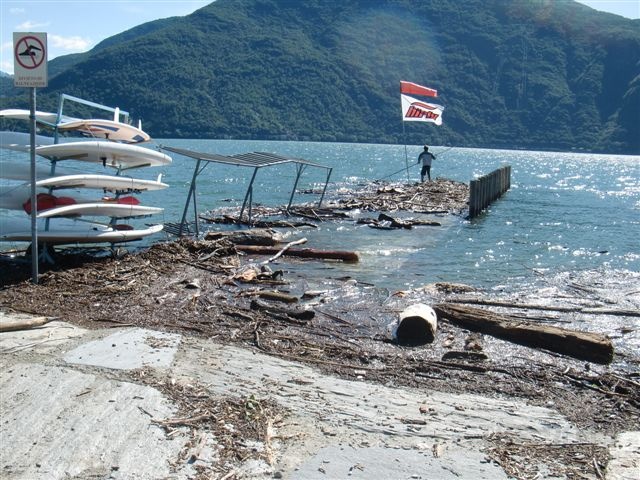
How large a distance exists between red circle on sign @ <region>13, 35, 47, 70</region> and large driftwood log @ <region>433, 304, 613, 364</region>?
24.0 feet

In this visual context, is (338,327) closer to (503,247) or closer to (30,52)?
(30,52)

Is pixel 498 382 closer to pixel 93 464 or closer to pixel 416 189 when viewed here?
pixel 93 464

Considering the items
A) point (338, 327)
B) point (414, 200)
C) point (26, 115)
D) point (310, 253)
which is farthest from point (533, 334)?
point (414, 200)

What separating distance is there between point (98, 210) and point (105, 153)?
163cm

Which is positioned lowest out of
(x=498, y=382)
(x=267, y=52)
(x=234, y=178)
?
(x=234, y=178)

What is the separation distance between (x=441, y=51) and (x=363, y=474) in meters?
196

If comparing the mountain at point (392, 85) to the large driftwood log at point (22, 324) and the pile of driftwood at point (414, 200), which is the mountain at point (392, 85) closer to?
the pile of driftwood at point (414, 200)

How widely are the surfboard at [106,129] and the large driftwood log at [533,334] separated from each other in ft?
32.7

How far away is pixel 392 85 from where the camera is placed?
178750 mm

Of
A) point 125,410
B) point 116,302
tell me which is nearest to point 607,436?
point 125,410

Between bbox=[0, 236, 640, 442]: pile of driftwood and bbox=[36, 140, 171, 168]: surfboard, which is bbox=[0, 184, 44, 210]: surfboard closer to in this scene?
bbox=[36, 140, 171, 168]: surfboard

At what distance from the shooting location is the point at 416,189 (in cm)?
3744

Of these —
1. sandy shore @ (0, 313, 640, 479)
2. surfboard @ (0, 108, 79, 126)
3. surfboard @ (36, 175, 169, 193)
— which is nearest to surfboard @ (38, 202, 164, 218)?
surfboard @ (36, 175, 169, 193)

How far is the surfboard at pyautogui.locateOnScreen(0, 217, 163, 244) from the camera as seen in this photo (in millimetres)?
13562
